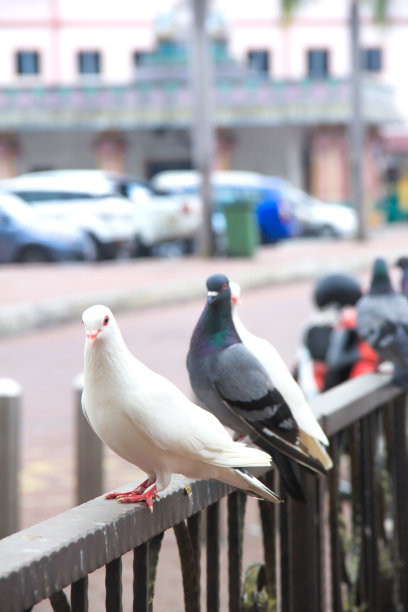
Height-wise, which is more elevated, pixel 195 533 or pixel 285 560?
pixel 195 533

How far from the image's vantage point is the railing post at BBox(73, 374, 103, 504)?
5555 millimetres

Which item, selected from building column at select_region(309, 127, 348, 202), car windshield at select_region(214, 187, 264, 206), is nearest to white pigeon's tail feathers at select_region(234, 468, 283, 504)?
car windshield at select_region(214, 187, 264, 206)

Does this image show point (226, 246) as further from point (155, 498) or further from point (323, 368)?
point (155, 498)

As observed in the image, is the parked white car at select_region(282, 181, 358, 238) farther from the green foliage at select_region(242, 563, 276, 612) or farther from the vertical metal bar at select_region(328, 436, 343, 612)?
the green foliage at select_region(242, 563, 276, 612)

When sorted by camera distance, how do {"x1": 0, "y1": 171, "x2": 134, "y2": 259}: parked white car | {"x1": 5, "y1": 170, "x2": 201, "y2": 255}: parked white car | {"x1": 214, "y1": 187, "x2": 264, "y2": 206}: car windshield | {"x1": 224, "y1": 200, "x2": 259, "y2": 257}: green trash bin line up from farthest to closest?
{"x1": 214, "y1": 187, "x2": 264, "y2": 206}: car windshield
{"x1": 5, "y1": 170, "x2": 201, "y2": 255}: parked white car
{"x1": 0, "y1": 171, "x2": 134, "y2": 259}: parked white car
{"x1": 224, "y1": 200, "x2": 259, "y2": 257}: green trash bin

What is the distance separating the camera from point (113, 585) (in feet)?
6.63

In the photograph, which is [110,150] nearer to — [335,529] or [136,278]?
[136,278]

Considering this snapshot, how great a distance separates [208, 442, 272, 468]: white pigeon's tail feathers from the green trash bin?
2031cm

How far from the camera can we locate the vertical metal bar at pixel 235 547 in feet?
8.34

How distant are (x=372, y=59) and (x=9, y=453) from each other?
44530mm

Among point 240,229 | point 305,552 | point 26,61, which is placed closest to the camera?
point 305,552

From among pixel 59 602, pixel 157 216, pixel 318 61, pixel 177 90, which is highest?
pixel 318 61

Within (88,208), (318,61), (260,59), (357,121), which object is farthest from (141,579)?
(318,61)

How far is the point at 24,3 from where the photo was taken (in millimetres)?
45906
